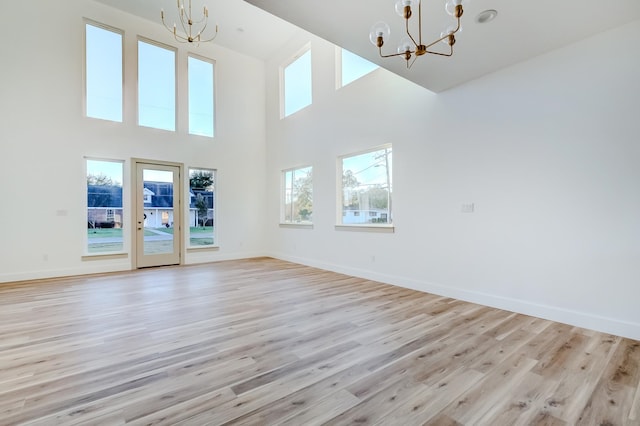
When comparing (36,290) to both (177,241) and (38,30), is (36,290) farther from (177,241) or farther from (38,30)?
(38,30)

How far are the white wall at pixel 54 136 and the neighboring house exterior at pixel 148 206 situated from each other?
193 mm

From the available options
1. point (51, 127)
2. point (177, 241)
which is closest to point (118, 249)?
point (177, 241)

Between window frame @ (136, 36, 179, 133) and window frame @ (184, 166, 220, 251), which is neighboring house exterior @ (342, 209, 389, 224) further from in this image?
window frame @ (136, 36, 179, 133)

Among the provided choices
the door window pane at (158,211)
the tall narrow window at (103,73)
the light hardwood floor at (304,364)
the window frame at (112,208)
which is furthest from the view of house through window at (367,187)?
the tall narrow window at (103,73)

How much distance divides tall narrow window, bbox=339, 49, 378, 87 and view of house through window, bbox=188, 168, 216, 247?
12.6ft

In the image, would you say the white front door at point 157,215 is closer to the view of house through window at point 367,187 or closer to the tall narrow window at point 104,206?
the tall narrow window at point 104,206

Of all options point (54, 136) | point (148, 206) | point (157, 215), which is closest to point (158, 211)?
point (157, 215)

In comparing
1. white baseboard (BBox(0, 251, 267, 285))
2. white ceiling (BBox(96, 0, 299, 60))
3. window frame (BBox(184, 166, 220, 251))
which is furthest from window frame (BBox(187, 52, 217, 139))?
white baseboard (BBox(0, 251, 267, 285))

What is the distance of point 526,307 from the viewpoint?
3.25 metres

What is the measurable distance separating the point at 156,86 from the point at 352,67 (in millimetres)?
4329

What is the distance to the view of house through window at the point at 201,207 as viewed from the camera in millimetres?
6961

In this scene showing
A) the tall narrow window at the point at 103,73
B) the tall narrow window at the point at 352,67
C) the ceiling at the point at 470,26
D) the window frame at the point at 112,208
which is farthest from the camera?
the tall narrow window at the point at 103,73

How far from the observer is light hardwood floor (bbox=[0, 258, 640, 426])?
1627 millimetres

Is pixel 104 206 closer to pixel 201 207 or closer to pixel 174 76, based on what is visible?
pixel 201 207
